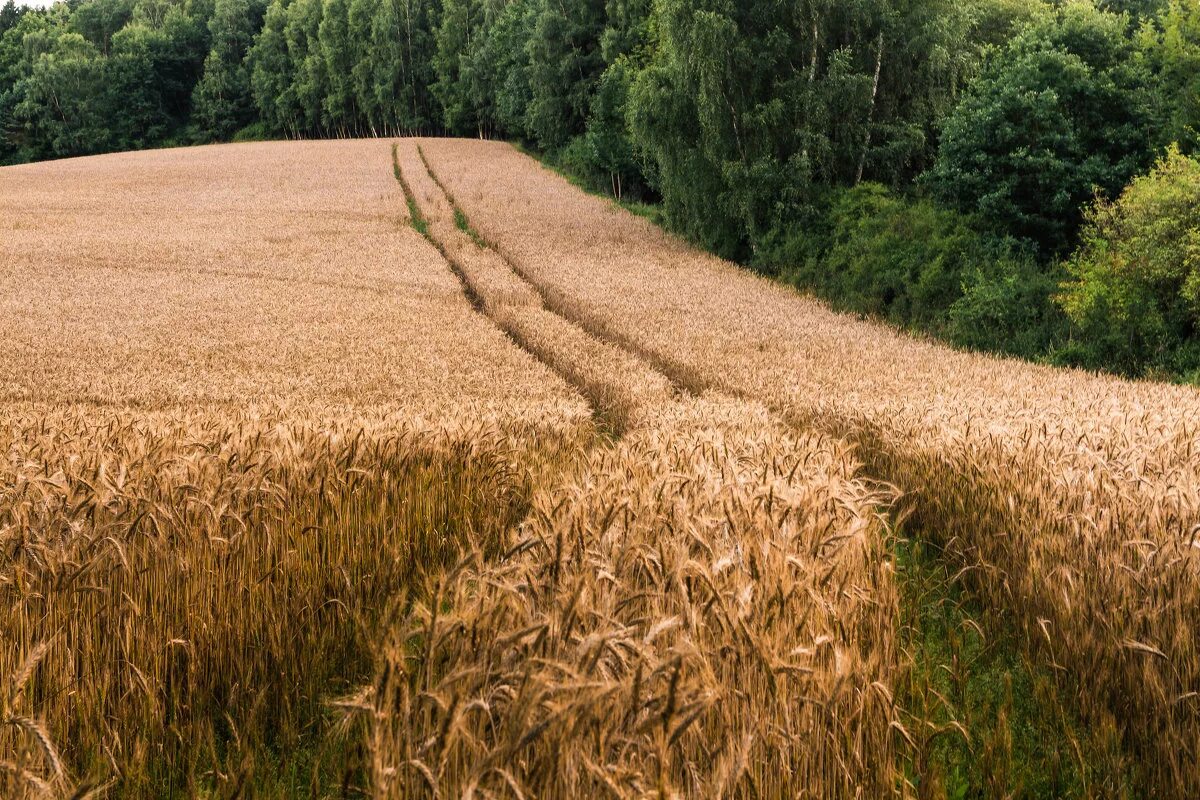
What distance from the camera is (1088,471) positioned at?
17.7 feet

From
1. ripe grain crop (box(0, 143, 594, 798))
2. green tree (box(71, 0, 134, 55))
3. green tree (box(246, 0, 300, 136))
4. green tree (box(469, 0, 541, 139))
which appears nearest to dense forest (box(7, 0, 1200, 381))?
ripe grain crop (box(0, 143, 594, 798))

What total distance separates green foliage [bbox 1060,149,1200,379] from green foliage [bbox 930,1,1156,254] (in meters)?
2.15

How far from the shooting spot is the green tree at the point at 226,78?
97000 millimetres

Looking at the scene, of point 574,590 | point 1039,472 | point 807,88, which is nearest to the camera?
point 574,590

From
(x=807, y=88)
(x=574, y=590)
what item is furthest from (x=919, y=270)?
(x=574, y=590)

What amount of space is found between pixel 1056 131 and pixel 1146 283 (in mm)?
5789

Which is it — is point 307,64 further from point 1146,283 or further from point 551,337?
point 1146,283

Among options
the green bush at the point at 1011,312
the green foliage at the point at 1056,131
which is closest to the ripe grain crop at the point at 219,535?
the green bush at the point at 1011,312

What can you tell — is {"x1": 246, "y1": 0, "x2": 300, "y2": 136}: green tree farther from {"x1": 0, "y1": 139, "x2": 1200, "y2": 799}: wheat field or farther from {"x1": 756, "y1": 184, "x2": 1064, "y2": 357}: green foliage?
{"x1": 0, "y1": 139, "x2": 1200, "y2": 799}: wheat field

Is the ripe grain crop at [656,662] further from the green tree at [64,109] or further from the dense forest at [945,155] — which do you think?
the green tree at [64,109]

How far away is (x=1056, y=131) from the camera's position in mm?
21422

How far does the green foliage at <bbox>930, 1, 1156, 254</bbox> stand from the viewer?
69.6ft

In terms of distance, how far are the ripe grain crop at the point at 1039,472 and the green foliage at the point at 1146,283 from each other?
3.43m

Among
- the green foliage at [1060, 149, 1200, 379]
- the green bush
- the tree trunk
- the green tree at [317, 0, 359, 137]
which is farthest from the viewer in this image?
the green tree at [317, 0, 359, 137]
